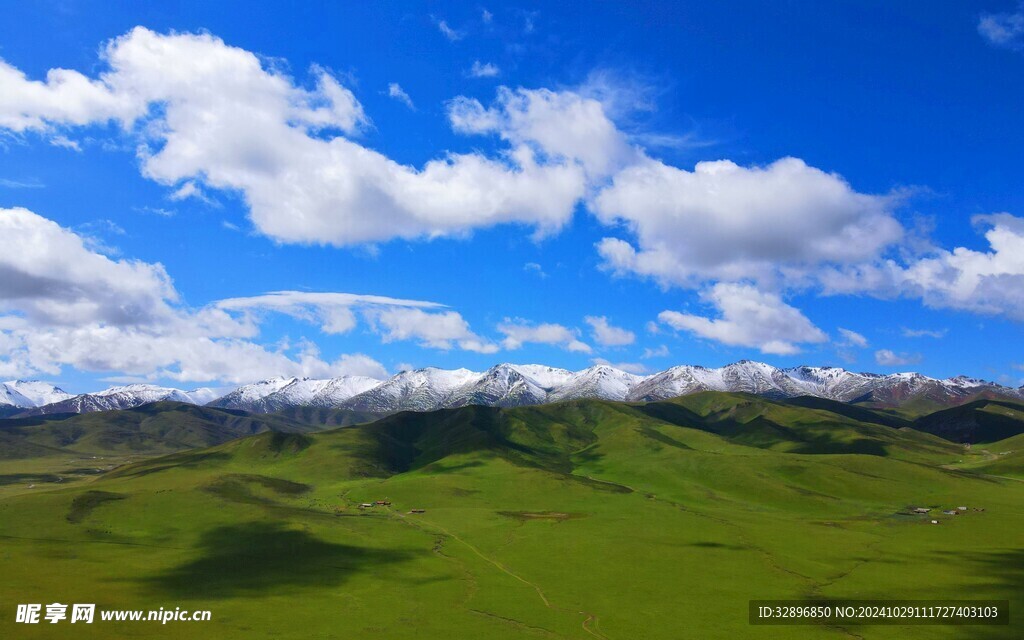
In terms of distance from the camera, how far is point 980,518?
195 meters

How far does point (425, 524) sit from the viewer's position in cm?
17862

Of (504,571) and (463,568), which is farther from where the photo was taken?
(463,568)

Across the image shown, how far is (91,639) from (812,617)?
97102 millimetres

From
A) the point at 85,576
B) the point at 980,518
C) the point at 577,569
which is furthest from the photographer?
the point at 980,518

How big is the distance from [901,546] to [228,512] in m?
172

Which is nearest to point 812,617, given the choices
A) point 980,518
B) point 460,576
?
point 460,576

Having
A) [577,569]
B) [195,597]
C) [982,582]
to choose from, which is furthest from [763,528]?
[195,597]

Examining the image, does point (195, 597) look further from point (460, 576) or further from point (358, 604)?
point (460, 576)

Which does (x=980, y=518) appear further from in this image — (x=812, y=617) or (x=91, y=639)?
(x=91, y=639)

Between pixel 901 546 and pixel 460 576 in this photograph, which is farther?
pixel 901 546

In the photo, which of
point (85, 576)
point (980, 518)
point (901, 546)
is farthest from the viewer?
point (980, 518)

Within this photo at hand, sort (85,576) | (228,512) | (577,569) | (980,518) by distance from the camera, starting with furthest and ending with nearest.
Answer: (980,518)
(228,512)
(577,569)
(85,576)

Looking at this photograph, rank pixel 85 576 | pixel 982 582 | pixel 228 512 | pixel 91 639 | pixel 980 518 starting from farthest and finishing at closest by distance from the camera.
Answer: pixel 980 518 → pixel 228 512 → pixel 982 582 → pixel 85 576 → pixel 91 639

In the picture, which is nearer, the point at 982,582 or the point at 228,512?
the point at 982,582
